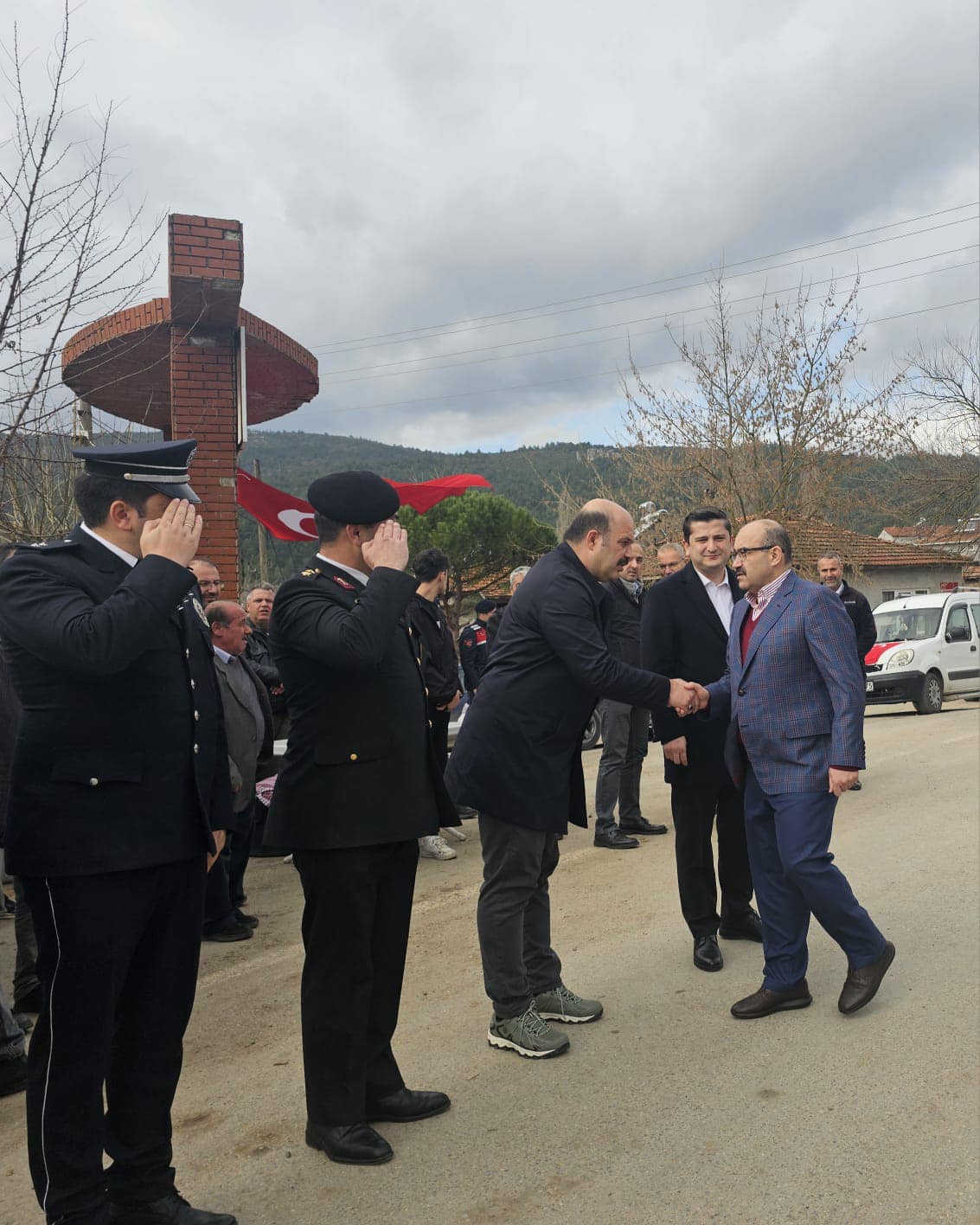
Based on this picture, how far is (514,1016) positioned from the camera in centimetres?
398

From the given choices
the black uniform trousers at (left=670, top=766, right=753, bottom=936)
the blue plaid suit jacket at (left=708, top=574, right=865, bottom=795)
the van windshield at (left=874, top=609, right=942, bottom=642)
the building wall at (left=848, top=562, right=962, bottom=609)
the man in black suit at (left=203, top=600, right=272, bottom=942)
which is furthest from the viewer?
the building wall at (left=848, top=562, right=962, bottom=609)

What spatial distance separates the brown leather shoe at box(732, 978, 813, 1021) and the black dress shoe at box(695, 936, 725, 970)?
43 centimetres

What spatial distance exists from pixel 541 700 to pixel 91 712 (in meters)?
1.90

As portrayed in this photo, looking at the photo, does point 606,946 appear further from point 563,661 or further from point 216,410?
point 216,410

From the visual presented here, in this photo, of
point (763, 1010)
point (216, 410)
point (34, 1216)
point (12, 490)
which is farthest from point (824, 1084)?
point (216, 410)

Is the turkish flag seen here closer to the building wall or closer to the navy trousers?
the navy trousers

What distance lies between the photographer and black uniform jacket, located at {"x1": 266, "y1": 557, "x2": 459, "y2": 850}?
3.16 metres

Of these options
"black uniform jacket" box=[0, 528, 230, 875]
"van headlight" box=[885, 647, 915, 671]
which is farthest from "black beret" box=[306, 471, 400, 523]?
"van headlight" box=[885, 647, 915, 671]

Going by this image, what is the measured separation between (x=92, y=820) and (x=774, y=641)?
9.45 feet

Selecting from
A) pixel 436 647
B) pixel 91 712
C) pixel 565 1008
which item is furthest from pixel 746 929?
pixel 91 712

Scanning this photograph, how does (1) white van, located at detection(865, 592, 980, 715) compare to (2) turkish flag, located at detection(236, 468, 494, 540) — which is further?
(1) white van, located at detection(865, 592, 980, 715)

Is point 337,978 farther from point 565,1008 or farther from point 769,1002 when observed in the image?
point 769,1002

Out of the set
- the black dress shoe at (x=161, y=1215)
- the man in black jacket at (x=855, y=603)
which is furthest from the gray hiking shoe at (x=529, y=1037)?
the man in black jacket at (x=855, y=603)

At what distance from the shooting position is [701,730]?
16.3 ft
